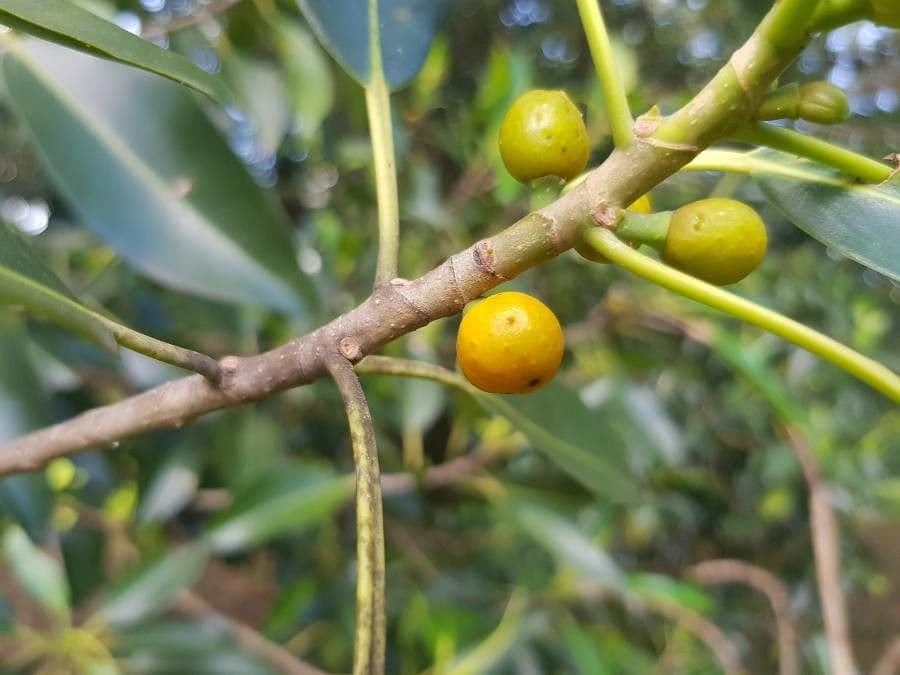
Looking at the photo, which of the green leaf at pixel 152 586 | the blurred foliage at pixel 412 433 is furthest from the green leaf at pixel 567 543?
the green leaf at pixel 152 586

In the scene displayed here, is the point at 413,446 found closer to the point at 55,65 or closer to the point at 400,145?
the point at 400,145

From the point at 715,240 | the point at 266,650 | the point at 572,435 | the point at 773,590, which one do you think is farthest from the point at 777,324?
the point at 773,590

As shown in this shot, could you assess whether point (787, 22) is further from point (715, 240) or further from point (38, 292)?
point (38, 292)

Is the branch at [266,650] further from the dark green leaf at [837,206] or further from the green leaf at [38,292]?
the dark green leaf at [837,206]

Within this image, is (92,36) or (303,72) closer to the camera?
(92,36)

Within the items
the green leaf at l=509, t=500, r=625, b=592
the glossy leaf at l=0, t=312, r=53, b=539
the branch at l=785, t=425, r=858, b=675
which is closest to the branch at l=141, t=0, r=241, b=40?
the glossy leaf at l=0, t=312, r=53, b=539

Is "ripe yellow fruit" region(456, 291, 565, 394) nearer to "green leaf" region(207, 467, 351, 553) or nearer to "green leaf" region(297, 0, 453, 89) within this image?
"green leaf" region(297, 0, 453, 89)
